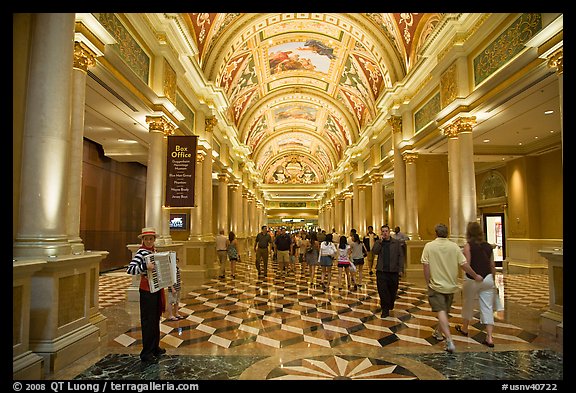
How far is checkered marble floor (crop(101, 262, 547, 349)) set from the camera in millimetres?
4660

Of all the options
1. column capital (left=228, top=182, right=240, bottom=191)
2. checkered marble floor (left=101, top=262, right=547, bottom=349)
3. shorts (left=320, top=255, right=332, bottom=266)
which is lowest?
checkered marble floor (left=101, top=262, right=547, bottom=349)

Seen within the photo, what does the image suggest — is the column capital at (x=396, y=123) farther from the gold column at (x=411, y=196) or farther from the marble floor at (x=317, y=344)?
the marble floor at (x=317, y=344)

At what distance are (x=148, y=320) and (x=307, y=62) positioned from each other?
16961mm

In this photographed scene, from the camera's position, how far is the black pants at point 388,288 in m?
6.18

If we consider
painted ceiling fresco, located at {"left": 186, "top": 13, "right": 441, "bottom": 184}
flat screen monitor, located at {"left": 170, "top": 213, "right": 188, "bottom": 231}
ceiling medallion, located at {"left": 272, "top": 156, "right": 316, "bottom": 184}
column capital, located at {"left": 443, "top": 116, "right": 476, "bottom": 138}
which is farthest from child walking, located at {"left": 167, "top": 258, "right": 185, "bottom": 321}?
ceiling medallion, located at {"left": 272, "top": 156, "right": 316, "bottom": 184}

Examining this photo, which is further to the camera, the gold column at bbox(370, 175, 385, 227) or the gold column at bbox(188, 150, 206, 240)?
the gold column at bbox(370, 175, 385, 227)

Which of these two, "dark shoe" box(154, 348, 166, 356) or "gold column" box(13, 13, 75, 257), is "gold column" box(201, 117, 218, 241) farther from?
"gold column" box(13, 13, 75, 257)

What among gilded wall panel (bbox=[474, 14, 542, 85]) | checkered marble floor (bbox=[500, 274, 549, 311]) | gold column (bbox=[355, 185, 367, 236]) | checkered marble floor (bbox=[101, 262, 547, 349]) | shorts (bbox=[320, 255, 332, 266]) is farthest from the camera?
gold column (bbox=[355, 185, 367, 236])

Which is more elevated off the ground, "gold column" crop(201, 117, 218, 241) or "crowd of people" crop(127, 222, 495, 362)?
"gold column" crop(201, 117, 218, 241)

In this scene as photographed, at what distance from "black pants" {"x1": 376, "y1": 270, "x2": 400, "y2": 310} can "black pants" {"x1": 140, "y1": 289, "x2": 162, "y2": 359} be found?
3.69 meters

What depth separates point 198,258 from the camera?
10766mm

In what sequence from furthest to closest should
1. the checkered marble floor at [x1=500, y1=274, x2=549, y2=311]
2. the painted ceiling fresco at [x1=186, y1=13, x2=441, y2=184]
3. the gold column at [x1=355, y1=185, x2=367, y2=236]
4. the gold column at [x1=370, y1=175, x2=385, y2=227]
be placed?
the gold column at [x1=355, y1=185, x2=367, y2=236] → the gold column at [x1=370, y1=175, x2=385, y2=227] → the painted ceiling fresco at [x1=186, y1=13, x2=441, y2=184] → the checkered marble floor at [x1=500, y1=274, x2=549, y2=311]
